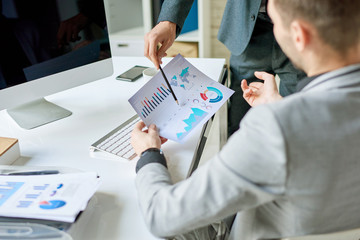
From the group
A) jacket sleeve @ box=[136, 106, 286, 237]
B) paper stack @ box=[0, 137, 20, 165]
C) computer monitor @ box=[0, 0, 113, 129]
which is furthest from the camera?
computer monitor @ box=[0, 0, 113, 129]

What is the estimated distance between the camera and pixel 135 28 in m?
2.97

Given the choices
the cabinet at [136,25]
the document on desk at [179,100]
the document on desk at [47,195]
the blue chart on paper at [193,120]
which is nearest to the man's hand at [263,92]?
the document on desk at [179,100]

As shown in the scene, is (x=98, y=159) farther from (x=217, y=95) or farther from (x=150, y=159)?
(x=217, y=95)

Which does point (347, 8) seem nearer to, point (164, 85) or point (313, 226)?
point (313, 226)

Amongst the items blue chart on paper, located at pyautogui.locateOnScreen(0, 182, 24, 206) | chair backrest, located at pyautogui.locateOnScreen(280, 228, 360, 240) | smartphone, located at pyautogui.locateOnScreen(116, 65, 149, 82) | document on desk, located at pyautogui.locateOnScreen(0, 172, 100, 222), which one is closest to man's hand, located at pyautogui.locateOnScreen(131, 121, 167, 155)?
document on desk, located at pyautogui.locateOnScreen(0, 172, 100, 222)

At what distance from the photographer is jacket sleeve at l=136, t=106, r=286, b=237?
0.57m

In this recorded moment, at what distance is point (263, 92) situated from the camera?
3.67 ft

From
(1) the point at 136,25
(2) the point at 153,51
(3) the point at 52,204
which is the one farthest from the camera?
(1) the point at 136,25

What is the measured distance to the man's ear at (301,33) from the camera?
633mm

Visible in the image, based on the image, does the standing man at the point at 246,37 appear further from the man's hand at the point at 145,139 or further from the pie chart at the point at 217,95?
the man's hand at the point at 145,139

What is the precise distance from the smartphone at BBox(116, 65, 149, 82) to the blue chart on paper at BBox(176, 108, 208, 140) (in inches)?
20.1

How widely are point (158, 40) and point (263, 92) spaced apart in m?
0.43

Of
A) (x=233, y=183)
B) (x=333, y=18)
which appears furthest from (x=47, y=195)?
(x=333, y=18)

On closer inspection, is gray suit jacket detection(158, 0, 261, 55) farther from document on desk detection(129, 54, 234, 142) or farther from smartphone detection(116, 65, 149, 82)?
document on desk detection(129, 54, 234, 142)
